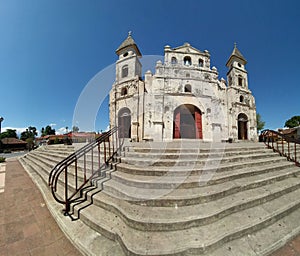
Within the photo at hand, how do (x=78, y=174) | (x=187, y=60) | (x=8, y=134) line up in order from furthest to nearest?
(x=8, y=134)
(x=187, y=60)
(x=78, y=174)

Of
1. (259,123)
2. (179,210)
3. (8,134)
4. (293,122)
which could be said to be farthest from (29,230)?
(8,134)

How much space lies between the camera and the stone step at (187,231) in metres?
1.90

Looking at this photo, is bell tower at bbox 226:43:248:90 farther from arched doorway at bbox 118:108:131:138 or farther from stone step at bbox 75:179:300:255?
stone step at bbox 75:179:300:255

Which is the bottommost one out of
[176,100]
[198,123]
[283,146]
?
[283,146]

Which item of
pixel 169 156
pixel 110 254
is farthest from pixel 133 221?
pixel 169 156

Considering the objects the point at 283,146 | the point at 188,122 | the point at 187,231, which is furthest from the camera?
the point at 188,122

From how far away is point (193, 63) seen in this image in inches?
536

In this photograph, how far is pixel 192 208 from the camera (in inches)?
101

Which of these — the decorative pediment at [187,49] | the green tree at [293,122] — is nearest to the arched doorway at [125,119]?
the decorative pediment at [187,49]

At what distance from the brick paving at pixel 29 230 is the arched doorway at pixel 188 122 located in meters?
9.89

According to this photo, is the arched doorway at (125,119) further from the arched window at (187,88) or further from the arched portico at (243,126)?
the arched portico at (243,126)

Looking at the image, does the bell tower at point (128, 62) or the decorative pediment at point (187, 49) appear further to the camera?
the decorative pediment at point (187, 49)

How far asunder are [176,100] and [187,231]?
10.6m

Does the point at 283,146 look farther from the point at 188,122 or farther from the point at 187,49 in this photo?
the point at 187,49
